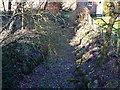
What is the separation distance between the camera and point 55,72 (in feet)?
41.9

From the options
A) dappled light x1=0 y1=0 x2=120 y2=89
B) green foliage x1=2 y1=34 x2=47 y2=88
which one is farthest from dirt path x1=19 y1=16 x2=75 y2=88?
green foliage x1=2 y1=34 x2=47 y2=88

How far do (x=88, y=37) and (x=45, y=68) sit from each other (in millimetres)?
4477

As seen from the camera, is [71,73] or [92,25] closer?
[71,73]

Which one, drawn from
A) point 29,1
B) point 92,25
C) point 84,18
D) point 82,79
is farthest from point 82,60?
point 84,18

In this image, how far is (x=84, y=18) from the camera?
21266mm

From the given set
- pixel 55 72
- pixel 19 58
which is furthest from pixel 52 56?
pixel 19 58

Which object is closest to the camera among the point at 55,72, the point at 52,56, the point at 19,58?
the point at 19,58

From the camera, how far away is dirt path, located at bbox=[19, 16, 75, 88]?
11438 millimetres

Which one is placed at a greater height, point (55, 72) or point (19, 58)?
point (19, 58)

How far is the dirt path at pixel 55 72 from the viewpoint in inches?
450

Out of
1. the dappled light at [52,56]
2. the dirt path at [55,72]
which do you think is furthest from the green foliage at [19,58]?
the dirt path at [55,72]

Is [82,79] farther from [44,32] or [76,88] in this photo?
[44,32]

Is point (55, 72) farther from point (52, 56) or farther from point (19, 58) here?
point (19, 58)

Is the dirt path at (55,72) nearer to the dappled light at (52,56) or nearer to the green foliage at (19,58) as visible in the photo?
the dappled light at (52,56)
